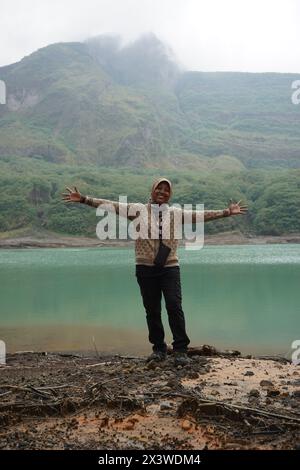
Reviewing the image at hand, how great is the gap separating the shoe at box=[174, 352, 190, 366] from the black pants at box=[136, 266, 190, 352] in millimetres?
53

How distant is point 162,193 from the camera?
18.6 feet

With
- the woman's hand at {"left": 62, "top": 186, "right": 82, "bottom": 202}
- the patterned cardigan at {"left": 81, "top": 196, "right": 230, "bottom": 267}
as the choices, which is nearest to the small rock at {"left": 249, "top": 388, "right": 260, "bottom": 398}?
the patterned cardigan at {"left": 81, "top": 196, "right": 230, "bottom": 267}

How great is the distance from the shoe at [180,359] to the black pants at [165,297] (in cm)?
5

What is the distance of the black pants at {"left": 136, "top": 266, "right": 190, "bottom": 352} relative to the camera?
5.61 meters

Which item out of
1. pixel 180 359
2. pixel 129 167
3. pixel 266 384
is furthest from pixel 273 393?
pixel 129 167

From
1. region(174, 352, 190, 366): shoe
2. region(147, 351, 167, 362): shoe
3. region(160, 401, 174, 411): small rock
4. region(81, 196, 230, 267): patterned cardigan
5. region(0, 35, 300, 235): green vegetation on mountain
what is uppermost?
region(0, 35, 300, 235): green vegetation on mountain

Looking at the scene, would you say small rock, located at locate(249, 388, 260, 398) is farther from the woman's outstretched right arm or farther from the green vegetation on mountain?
the green vegetation on mountain

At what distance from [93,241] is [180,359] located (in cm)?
8256

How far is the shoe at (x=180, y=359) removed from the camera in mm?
5500

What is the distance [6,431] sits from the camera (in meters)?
3.78

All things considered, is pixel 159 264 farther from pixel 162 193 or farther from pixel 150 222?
pixel 162 193

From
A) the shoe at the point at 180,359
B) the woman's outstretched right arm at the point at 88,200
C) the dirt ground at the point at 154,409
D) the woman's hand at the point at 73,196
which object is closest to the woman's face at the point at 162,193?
the woman's outstretched right arm at the point at 88,200

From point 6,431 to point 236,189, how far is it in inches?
4408
